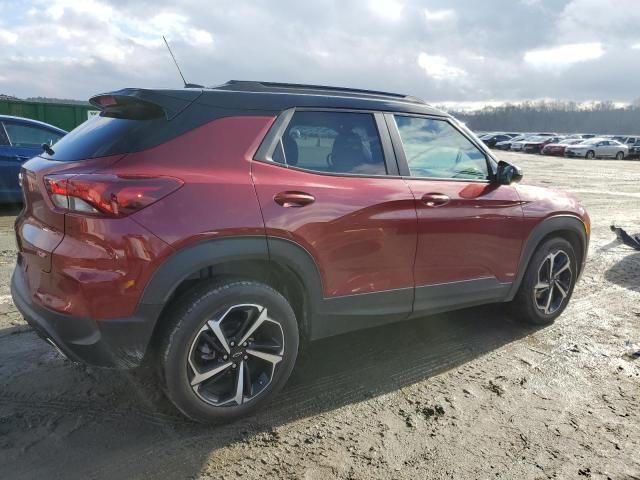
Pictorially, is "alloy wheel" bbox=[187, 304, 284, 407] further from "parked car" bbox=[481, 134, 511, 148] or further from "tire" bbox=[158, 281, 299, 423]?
"parked car" bbox=[481, 134, 511, 148]

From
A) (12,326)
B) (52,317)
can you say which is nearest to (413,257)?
(52,317)

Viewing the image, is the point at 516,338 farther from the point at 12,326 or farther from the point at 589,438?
the point at 12,326

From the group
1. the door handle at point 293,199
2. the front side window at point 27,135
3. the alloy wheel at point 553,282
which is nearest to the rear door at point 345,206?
the door handle at point 293,199

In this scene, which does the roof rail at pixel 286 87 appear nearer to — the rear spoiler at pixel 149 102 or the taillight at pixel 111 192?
the rear spoiler at pixel 149 102

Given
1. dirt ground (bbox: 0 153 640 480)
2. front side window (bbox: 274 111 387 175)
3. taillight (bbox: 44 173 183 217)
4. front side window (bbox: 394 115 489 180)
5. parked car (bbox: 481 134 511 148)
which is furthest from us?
parked car (bbox: 481 134 511 148)

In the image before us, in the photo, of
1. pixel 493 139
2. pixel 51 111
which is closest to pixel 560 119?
pixel 493 139

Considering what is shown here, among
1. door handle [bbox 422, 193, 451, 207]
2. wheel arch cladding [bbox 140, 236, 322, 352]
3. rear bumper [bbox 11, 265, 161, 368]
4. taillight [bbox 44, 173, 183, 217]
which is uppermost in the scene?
taillight [bbox 44, 173, 183, 217]

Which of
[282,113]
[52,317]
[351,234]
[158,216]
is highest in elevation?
[282,113]

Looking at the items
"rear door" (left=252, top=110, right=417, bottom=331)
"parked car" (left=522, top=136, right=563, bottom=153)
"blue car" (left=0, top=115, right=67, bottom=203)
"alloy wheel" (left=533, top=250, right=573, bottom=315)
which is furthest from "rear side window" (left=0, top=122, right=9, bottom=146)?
"parked car" (left=522, top=136, right=563, bottom=153)

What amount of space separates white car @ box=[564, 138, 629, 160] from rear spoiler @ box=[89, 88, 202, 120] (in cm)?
3919

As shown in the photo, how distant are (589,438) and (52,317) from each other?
289 centimetres

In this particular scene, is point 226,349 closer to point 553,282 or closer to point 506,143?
point 553,282

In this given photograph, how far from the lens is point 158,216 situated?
96.7 inches

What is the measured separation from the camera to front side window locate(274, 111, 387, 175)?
2.98 metres
